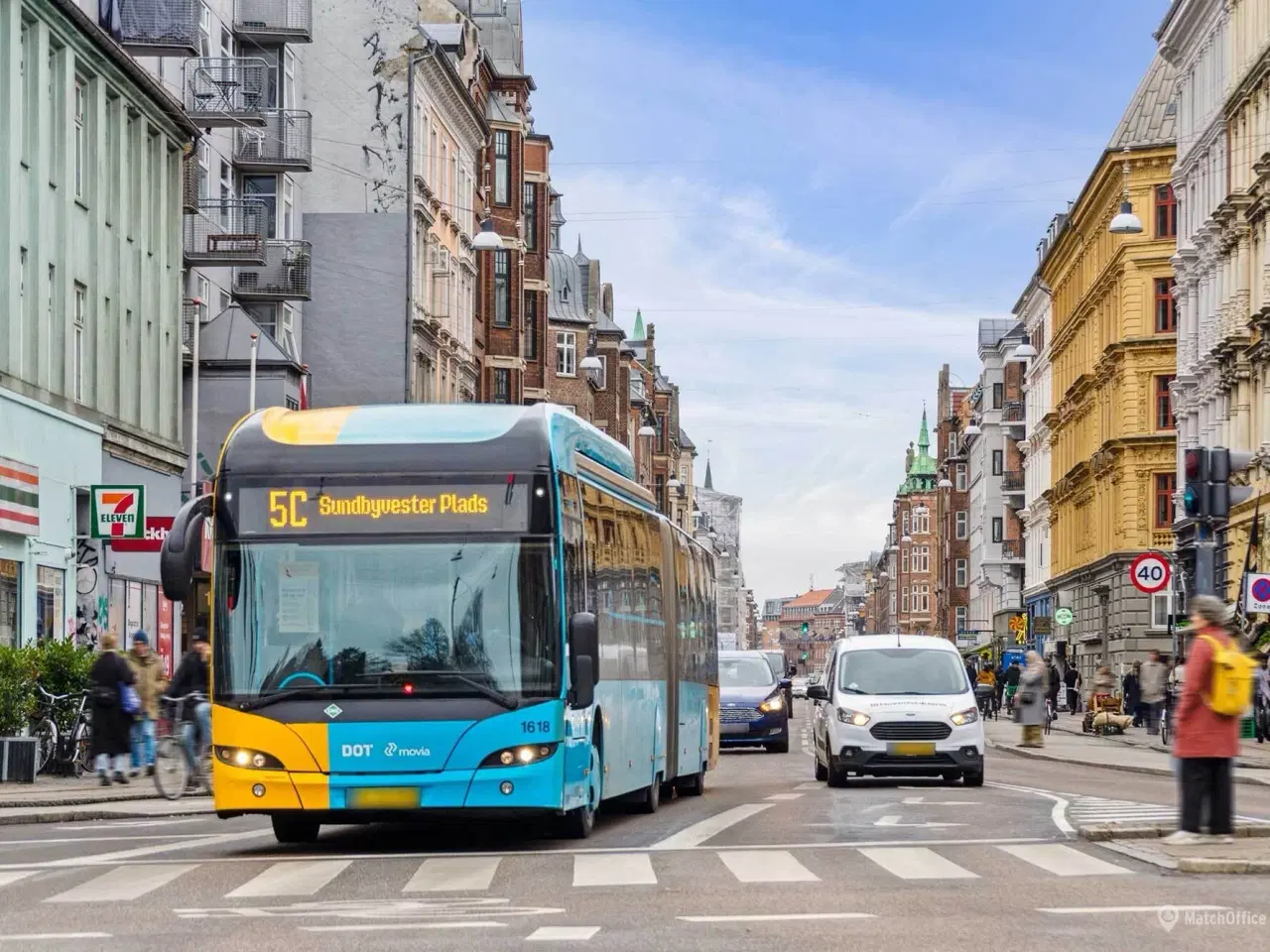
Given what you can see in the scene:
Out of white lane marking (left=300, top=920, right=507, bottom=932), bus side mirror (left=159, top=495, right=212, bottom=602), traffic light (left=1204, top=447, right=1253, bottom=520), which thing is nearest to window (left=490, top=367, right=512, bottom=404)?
traffic light (left=1204, top=447, right=1253, bottom=520)

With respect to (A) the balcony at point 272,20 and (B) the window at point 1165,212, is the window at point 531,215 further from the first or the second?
(A) the balcony at point 272,20

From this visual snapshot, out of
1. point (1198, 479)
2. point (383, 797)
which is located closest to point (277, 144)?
point (1198, 479)

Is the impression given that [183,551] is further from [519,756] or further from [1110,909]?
[1110,909]

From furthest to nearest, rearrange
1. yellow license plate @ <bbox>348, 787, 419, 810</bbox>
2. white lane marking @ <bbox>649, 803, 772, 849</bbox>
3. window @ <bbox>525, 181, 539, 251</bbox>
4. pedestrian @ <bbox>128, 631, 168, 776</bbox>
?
window @ <bbox>525, 181, 539, 251</bbox>, pedestrian @ <bbox>128, 631, 168, 776</bbox>, white lane marking @ <bbox>649, 803, 772, 849</bbox>, yellow license plate @ <bbox>348, 787, 419, 810</bbox>


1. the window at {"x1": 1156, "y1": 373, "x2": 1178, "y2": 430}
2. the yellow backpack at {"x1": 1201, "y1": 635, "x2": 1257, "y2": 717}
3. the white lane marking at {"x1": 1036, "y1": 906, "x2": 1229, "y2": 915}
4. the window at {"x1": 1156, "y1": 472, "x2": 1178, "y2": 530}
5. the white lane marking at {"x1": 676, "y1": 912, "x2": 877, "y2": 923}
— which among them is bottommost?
the white lane marking at {"x1": 676, "y1": 912, "x2": 877, "y2": 923}

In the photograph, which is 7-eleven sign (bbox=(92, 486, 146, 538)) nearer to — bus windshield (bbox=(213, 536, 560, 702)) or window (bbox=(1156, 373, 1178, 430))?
bus windshield (bbox=(213, 536, 560, 702))

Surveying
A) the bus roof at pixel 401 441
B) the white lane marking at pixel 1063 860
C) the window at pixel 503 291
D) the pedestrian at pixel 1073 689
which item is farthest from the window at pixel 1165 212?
the white lane marking at pixel 1063 860

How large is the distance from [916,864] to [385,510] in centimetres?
442

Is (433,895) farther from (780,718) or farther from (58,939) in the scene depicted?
(780,718)

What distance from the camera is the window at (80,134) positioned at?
36406 millimetres

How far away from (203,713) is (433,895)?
14.4 metres

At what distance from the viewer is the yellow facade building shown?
7300 centimetres

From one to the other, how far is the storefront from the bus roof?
46.7 ft

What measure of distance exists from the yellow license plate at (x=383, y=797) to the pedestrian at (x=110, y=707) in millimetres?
11273
